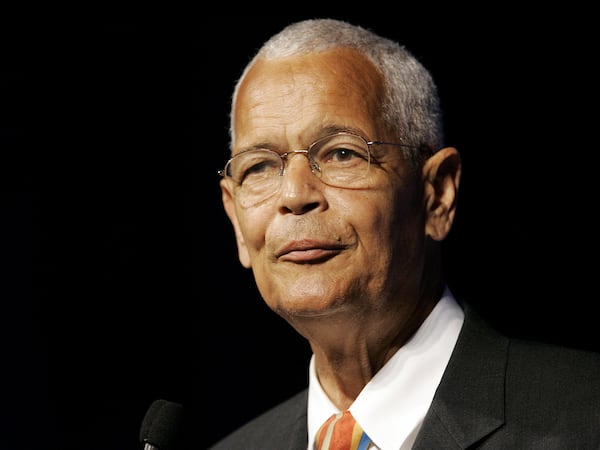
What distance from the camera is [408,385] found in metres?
2.17

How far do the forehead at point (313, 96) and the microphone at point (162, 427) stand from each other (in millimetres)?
767

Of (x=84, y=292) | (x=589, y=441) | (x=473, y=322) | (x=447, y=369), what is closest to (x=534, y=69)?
(x=473, y=322)

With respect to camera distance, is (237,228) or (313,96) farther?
(237,228)

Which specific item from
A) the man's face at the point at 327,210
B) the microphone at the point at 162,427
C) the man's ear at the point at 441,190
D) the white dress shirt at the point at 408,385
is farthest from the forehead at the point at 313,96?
the microphone at the point at 162,427

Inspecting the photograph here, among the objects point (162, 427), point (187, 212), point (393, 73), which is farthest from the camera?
point (187, 212)

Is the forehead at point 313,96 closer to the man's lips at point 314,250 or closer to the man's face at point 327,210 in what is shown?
the man's face at point 327,210

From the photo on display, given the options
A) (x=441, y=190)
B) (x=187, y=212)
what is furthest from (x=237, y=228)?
(x=187, y=212)

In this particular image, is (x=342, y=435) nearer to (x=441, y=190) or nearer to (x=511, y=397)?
(x=511, y=397)

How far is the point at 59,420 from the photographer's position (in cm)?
303

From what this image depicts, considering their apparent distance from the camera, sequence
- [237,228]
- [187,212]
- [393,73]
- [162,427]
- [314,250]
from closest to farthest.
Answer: [162,427] < [314,250] < [393,73] < [237,228] < [187,212]

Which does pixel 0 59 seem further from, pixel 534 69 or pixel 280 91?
pixel 534 69

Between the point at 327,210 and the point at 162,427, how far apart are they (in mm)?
689

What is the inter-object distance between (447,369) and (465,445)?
0.23 m

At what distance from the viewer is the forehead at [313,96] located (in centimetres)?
219
